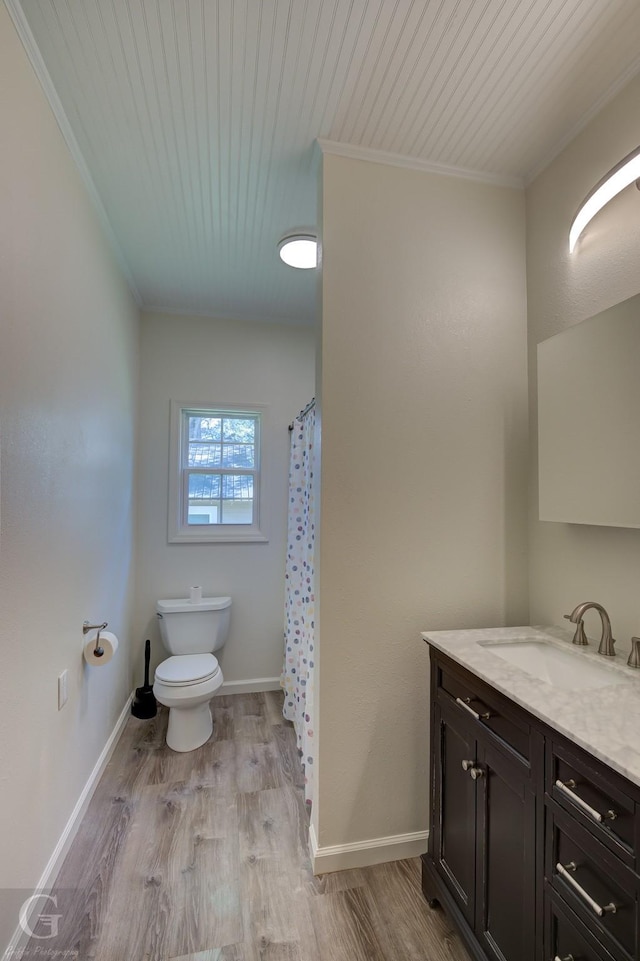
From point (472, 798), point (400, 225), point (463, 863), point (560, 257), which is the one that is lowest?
point (463, 863)

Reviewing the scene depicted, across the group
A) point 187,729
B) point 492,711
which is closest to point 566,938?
point 492,711

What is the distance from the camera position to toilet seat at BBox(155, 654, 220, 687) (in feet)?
7.47

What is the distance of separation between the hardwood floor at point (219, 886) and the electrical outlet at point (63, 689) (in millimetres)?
584

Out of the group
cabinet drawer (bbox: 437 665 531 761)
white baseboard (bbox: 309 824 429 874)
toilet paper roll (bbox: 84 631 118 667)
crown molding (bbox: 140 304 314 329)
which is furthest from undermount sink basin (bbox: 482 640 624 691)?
crown molding (bbox: 140 304 314 329)

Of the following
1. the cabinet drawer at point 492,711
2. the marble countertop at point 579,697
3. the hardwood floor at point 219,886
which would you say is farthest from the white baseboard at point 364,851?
the marble countertop at point 579,697

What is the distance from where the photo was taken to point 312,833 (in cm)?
163

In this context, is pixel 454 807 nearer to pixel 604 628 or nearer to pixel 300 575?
pixel 604 628

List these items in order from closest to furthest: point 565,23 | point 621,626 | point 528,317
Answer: point 565,23, point 621,626, point 528,317

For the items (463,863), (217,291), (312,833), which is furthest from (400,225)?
(312,833)

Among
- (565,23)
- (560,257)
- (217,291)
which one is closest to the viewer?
(565,23)

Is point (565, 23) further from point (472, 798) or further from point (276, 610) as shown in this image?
point (276, 610)

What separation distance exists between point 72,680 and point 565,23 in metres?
2.76

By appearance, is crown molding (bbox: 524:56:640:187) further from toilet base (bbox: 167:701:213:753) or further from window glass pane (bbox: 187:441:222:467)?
Answer: toilet base (bbox: 167:701:213:753)

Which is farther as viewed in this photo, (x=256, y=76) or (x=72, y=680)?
(x=72, y=680)
